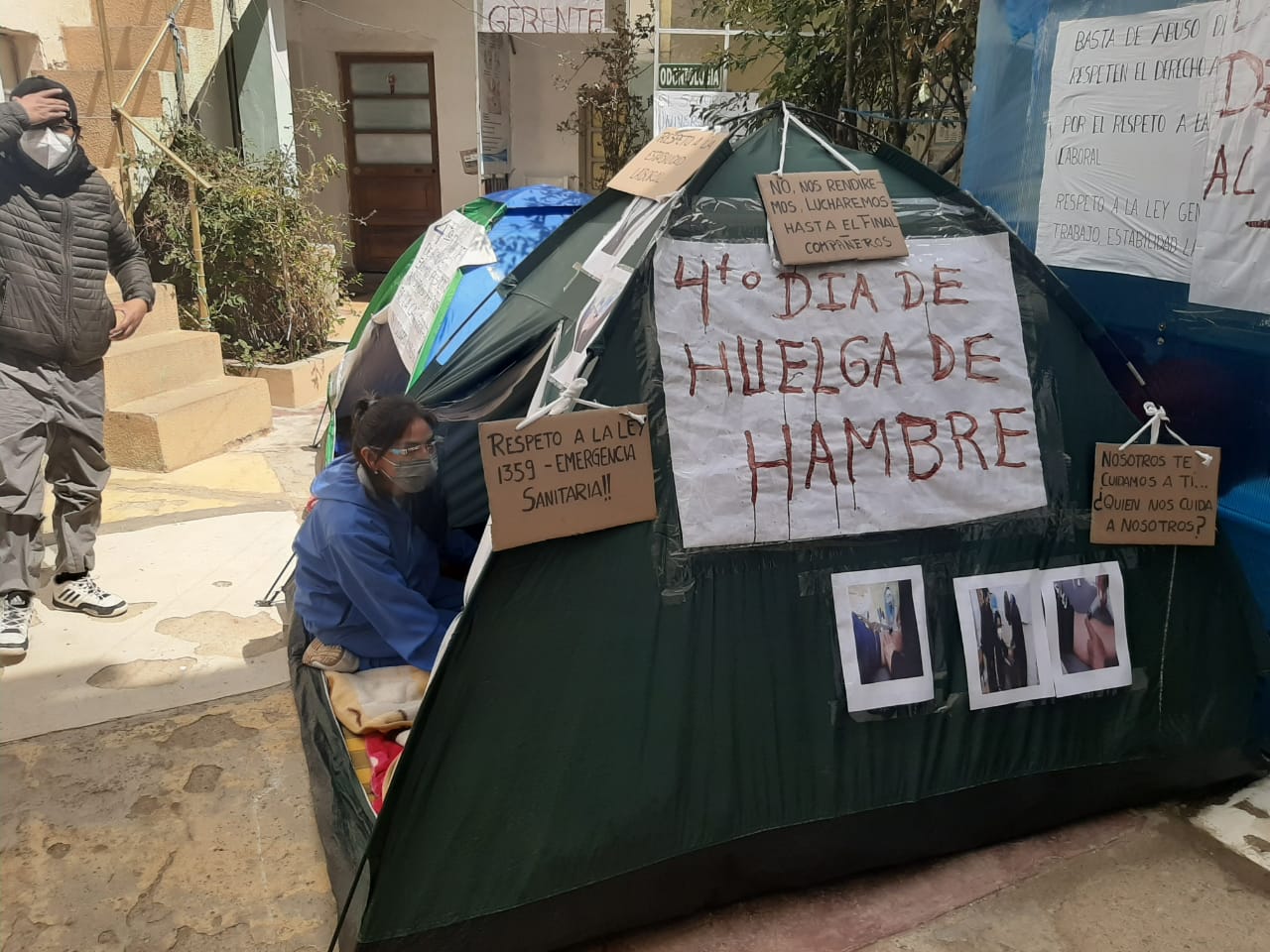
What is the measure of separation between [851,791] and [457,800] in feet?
2.93

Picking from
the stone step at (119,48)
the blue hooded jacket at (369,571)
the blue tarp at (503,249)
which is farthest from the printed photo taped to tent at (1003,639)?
the stone step at (119,48)

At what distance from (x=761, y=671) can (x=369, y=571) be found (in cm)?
102

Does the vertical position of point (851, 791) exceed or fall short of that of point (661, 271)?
it falls short

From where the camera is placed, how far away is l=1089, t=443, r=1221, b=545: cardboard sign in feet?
7.54

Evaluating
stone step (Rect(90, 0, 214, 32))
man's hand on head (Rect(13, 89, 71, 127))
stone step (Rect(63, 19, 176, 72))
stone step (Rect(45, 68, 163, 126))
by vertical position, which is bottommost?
man's hand on head (Rect(13, 89, 71, 127))

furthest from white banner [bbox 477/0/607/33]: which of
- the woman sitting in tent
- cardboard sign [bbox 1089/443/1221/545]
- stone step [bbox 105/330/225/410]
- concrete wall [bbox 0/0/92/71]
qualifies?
cardboard sign [bbox 1089/443/1221/545]

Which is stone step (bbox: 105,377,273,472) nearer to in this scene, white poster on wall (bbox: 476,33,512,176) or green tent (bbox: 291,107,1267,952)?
green tent (bbox: 291,107,1267,952)

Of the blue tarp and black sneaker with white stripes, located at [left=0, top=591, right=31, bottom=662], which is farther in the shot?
the blue tarp

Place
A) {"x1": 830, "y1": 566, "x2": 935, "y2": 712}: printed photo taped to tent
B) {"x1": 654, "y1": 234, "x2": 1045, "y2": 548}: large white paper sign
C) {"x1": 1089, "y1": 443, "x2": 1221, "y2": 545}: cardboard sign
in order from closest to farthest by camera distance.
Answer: {"x1": 654, "y1": 234, "x2": 1045, "y2": 548}: large white paper sign
{"x1": 830, "y1": 566, "x2": 935, "y2": 712}: printed photo taped to tent
{"x1": 1089, "y1": 443, "x2": 1221, "y2": 545}: cardboard sign

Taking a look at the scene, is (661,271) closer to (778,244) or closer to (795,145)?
(778,244)

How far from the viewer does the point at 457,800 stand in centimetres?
191

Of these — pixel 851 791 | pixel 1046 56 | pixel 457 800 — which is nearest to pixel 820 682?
pixel 851 791

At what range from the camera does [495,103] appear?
342 inches

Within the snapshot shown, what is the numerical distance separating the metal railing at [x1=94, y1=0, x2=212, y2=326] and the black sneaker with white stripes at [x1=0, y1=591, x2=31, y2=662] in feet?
10.1
